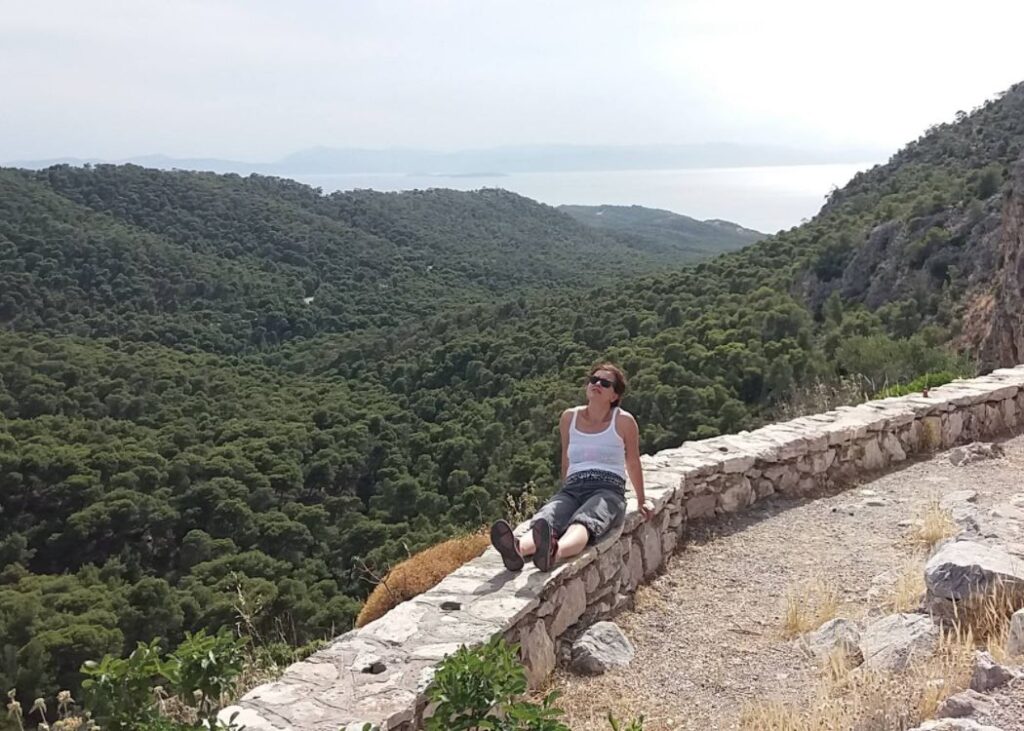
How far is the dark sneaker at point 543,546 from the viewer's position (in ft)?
11.3

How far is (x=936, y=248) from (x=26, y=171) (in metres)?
63.0

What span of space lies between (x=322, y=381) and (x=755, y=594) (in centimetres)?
3894

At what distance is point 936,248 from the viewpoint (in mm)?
24141

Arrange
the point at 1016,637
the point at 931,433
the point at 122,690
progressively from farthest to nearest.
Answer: the point at 931,433
the point at 1016,637
the point at 122,690

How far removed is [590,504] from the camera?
3969 millimetres

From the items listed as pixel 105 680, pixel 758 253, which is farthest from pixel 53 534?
pixel 758 253

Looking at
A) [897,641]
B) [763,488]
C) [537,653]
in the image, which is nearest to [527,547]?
[537,653]

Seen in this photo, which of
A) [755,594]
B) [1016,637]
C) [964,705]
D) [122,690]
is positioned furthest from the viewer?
[755,594]

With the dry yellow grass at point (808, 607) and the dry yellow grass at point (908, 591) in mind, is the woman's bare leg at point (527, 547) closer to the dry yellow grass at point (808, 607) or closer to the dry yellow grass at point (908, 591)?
the dry yellow grass at point (808, 607)

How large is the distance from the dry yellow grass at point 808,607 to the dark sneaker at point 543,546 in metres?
1.06

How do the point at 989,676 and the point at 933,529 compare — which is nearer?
the point at 989,676

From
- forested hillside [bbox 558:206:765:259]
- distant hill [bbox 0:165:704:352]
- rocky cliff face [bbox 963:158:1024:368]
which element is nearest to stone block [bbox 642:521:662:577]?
rocky cliff face [bbox 963:158:1024:368]

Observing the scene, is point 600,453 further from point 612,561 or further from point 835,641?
point 835,641

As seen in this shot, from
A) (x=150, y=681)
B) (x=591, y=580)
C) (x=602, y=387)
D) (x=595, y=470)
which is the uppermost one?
(x=602, y=387)
